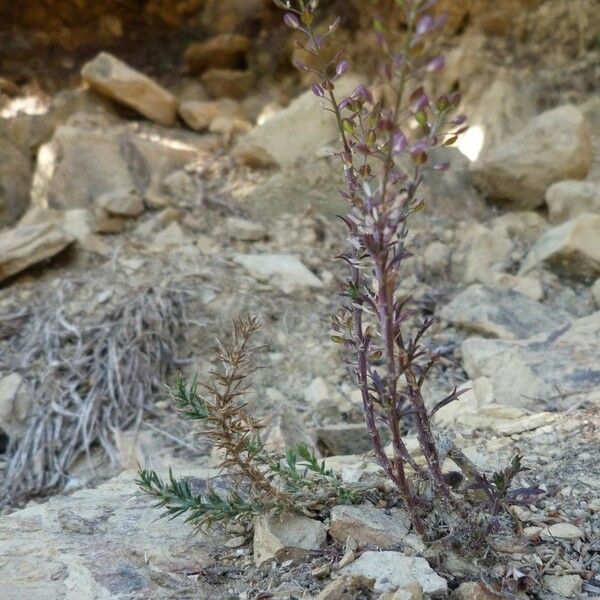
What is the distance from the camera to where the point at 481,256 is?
3422 mm

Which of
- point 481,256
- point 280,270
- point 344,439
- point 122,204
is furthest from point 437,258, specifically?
point 122,204

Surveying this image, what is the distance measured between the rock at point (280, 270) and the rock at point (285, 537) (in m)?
1.89

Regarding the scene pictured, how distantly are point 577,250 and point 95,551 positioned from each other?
244cm

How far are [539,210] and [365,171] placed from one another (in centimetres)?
295

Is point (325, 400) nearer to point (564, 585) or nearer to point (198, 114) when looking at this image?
point (564, 585)

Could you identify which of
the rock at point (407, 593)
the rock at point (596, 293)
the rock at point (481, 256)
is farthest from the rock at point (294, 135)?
the rock at point (407, 593)

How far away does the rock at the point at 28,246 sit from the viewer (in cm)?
334

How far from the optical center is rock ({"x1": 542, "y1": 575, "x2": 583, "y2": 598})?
4.21 feet

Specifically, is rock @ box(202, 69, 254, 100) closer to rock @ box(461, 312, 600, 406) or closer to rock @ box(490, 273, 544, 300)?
rock @ box(490, 273, 544, 300)

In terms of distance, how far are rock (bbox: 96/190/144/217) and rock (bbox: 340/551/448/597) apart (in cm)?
283

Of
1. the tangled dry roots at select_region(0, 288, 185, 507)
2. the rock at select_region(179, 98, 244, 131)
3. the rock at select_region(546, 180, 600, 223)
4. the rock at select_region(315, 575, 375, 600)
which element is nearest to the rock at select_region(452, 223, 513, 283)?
the rock at select_region(546, 180, 600, 223)

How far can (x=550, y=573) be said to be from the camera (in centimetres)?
133

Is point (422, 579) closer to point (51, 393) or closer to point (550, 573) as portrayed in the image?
point (550, 573)

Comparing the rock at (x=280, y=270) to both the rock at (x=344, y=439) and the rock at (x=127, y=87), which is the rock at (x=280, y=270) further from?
the rock at (x=127, y=87)
